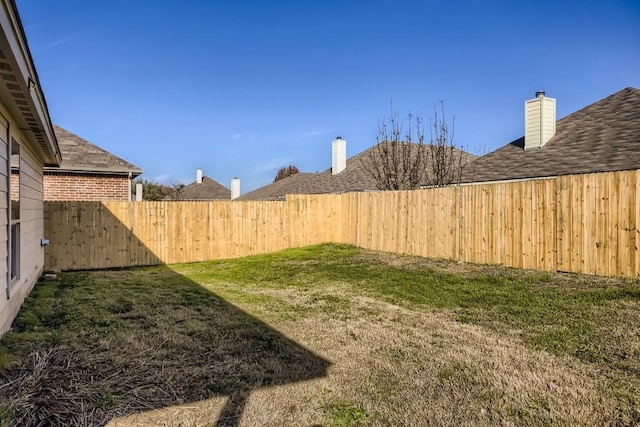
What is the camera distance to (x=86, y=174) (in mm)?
12305

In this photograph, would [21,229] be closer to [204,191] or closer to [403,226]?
[403,226]

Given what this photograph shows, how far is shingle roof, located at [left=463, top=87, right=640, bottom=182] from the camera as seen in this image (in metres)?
9.41

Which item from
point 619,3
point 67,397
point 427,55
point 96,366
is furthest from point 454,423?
point 427,55

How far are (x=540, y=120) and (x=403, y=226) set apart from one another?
558 centimetres

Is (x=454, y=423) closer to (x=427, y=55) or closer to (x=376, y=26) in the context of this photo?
(x=376, y=26)

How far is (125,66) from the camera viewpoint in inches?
528

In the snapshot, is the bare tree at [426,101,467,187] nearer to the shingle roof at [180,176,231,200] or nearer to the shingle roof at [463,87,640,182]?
the shingle roof at [463,87,640,182]

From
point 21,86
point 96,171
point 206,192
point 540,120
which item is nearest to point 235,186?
point 206,192

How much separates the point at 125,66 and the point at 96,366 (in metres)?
12.5

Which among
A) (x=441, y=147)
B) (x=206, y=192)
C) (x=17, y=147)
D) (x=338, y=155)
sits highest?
(x=338, y=155)

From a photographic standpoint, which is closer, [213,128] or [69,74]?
[69,74]

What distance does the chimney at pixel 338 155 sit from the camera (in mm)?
21672

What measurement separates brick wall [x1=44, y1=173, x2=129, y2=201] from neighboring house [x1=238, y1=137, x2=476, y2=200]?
31.6 feet

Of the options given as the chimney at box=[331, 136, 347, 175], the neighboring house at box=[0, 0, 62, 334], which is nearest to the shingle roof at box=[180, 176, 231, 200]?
the chimney at box=[331, 136, 347, 175]
